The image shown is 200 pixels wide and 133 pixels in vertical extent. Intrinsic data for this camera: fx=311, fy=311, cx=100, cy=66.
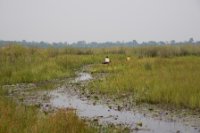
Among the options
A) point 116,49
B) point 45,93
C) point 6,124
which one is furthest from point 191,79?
point 116,49

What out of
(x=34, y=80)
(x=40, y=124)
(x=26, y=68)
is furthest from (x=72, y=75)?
(x=40, y=124)

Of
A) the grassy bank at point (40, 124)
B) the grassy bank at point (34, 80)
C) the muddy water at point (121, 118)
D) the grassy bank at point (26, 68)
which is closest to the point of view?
the grassy bank at point (40, 124)

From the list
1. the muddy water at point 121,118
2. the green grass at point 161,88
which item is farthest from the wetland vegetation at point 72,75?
the muddy water at point 121,118

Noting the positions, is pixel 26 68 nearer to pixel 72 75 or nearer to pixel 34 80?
pixel 34 80

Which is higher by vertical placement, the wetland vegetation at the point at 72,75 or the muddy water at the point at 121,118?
the wetland vegetation at the point at 72,75

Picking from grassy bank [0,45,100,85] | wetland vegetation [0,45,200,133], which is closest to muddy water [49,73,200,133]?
wetland vegetation [0,45,200,133]

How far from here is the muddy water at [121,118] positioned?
10.4 metres

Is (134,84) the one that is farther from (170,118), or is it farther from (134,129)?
(134,129)

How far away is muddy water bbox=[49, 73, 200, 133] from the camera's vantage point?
34.2ft

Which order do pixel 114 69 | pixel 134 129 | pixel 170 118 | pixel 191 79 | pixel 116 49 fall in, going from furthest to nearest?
pixel 116 49, pixel 114 69, pixel 191 79, pixel 170 118, pixel 134 129

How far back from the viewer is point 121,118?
39.4 feet

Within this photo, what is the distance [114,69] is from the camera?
27.3 m

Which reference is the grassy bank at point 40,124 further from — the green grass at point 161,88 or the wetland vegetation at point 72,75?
the green grass at point 161,88

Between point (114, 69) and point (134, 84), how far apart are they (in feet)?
31.0
